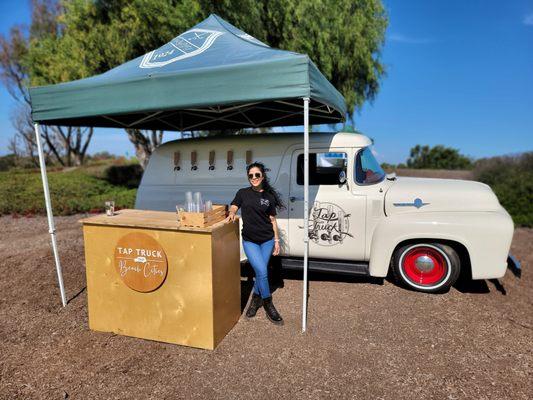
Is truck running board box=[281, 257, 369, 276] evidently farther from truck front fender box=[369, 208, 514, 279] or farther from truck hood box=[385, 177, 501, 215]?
truck hood box=[385, 177, 501, 215]

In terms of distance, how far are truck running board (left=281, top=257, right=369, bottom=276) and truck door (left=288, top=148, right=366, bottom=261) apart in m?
0.08

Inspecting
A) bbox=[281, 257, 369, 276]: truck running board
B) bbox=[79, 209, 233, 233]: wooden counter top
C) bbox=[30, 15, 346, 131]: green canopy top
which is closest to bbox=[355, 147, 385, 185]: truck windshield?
bbox=[30, 15, 346, 131]: green canopy top

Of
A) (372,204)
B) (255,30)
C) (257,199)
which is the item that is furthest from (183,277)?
(255,30)

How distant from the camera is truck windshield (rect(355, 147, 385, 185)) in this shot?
4465 mm

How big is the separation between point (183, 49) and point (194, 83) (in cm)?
114

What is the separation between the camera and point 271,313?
364 centimetres

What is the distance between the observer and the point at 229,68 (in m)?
3.02

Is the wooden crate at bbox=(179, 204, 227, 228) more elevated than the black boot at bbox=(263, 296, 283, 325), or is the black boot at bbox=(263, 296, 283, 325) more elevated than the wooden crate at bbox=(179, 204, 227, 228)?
the wooden crate at bbox=(179, 204, 227, 228)

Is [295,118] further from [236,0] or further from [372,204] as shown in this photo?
[236,0]

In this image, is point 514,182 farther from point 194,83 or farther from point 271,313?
point 194,83

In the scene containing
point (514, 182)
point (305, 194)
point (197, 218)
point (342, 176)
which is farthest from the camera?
point (514, 182)

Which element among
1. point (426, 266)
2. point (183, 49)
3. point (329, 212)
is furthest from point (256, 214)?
point (426, 266)

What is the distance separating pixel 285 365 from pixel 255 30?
9.50 meters

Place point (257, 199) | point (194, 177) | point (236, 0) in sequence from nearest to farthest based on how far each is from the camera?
point (257, 199)
point (194, 177)
point (236, 0)
